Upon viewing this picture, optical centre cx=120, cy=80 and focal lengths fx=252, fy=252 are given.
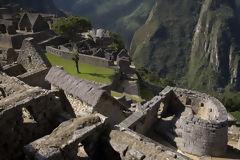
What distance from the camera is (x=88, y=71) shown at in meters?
38.2

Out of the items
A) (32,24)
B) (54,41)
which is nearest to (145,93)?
(54,41)

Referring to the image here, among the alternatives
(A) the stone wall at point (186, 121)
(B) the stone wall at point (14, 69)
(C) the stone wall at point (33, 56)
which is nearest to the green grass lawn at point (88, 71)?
(A) the stone wall at point (186, 121)

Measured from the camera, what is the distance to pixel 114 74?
124 feet

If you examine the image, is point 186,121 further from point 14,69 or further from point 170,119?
point 14,69

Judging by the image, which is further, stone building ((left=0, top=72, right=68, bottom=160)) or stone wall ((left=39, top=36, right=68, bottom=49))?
stone wall ((left=39, top=36, right=68, bottom=49))

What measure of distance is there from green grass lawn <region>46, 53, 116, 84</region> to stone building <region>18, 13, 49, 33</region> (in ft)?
51.9

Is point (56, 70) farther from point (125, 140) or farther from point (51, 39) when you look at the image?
point (51, 39)

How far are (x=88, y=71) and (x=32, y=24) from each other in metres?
24.1

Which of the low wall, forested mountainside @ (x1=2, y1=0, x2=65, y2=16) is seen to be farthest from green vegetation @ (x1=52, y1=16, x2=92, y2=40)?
forested mountainside @ (x1=2, y1=0, x2=65, y2=16)

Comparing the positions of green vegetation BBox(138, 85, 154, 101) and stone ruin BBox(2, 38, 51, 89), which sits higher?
stone ruin BBox(2, 38, 51, 89)

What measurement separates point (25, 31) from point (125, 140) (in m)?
52.3

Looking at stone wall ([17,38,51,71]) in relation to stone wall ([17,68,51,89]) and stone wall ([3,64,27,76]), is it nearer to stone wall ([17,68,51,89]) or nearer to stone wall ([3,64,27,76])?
stone wall ([3,64,27,76])

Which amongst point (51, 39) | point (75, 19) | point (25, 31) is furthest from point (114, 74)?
point (25, 31)

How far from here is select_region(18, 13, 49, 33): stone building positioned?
54594 mm
